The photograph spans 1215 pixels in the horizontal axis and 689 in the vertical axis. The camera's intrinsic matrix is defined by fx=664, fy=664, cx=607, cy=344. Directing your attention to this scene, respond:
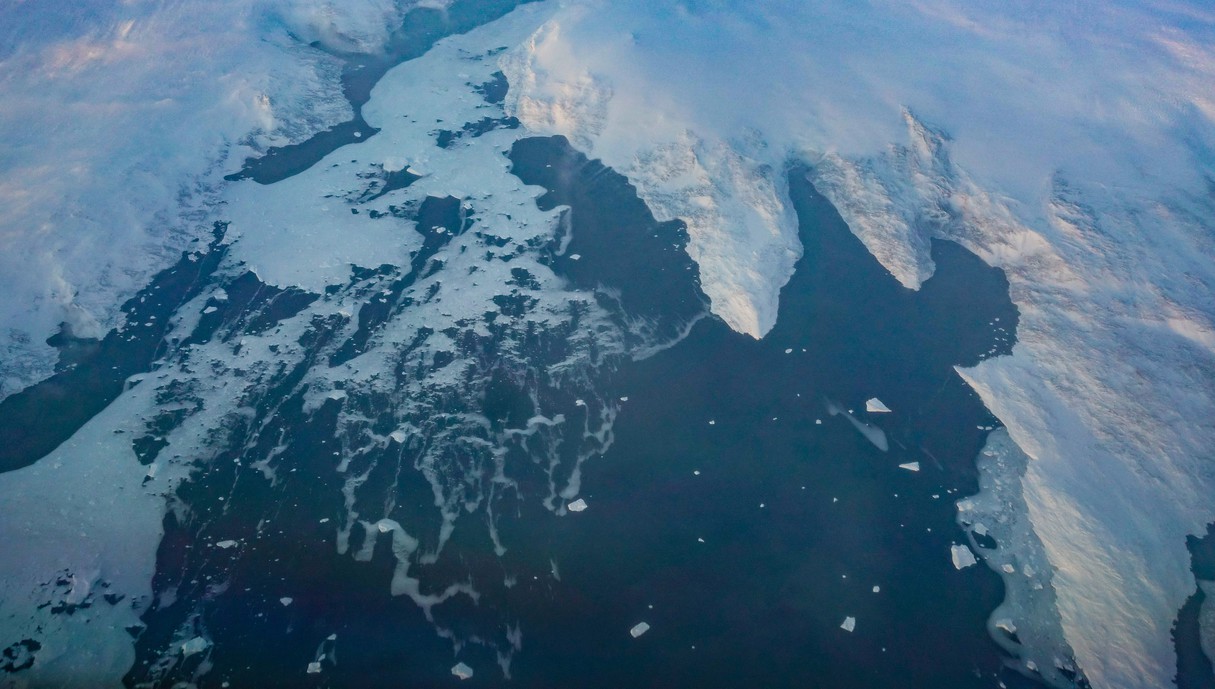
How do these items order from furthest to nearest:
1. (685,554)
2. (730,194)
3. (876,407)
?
(730,194) < (876,407) < (685,554)

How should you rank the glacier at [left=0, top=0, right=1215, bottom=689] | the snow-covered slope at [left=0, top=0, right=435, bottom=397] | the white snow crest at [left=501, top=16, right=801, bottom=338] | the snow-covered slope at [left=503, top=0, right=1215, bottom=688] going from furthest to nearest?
1. the white snow crest at [left=501, top=16, right=801, bottom=338]
2. the snow-covered slope at [left=0, top=0, right=435, bottom=397]
3. the snow-covered slope at [left=503, top=0, right=1215, bottom=688]
4. the glacier at [left=0, top=0, right=1215, bottom=689]

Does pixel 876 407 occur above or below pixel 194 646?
above

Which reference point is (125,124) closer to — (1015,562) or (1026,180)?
(1015,562)

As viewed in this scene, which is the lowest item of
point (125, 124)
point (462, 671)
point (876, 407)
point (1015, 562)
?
point (462, 671)

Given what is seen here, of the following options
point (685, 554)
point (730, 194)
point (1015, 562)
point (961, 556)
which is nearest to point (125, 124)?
point (730, 194)

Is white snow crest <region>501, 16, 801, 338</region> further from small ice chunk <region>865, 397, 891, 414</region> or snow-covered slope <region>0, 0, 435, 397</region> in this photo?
snow-covered slope <region>0, 0, 435, 397</region>

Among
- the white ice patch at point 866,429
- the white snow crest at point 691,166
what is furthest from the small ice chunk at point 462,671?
the white snow crest at point 691,166

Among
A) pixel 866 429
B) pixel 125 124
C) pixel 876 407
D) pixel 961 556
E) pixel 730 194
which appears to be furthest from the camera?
pixel 125 124

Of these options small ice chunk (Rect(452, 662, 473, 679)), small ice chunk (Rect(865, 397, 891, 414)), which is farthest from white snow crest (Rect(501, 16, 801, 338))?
small ice chunk (Rect(452, 662, 473, 679))
